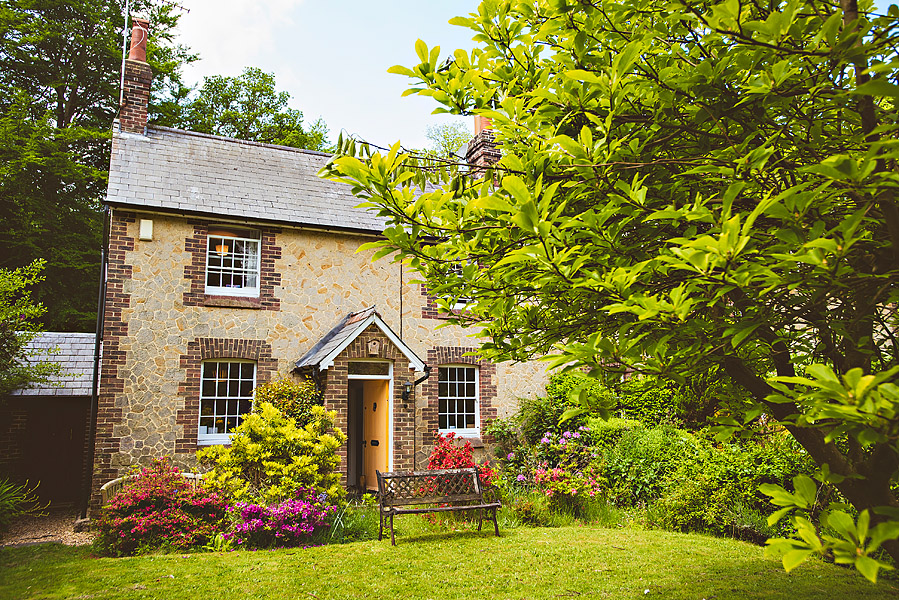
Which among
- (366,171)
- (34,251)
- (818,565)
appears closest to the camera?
(366,171)

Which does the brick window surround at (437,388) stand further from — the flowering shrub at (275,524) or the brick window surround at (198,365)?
the flowering shrub at (275,524)

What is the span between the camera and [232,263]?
13383 mm

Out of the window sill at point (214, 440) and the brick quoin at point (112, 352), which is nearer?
the brick quoin at point (112, 352)

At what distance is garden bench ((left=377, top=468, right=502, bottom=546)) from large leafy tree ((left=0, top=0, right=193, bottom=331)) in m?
16.3

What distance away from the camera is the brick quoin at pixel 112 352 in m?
11.4

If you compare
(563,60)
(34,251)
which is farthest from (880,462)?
(34,251)

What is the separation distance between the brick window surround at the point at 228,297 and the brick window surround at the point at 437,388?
4.15 meters

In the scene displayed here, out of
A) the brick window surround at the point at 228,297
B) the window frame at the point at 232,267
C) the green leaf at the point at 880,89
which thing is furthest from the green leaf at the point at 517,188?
the window frame at the point at 232,267

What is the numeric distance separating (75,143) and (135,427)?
17516 mm

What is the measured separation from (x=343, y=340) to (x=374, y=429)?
3.00 metres

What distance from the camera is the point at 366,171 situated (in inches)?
115

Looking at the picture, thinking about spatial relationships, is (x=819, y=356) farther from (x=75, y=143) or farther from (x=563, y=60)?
(x=75, y=143)

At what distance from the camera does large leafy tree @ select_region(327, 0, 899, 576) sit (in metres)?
2.43

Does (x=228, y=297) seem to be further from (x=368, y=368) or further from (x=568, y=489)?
(x=568, y=489)
